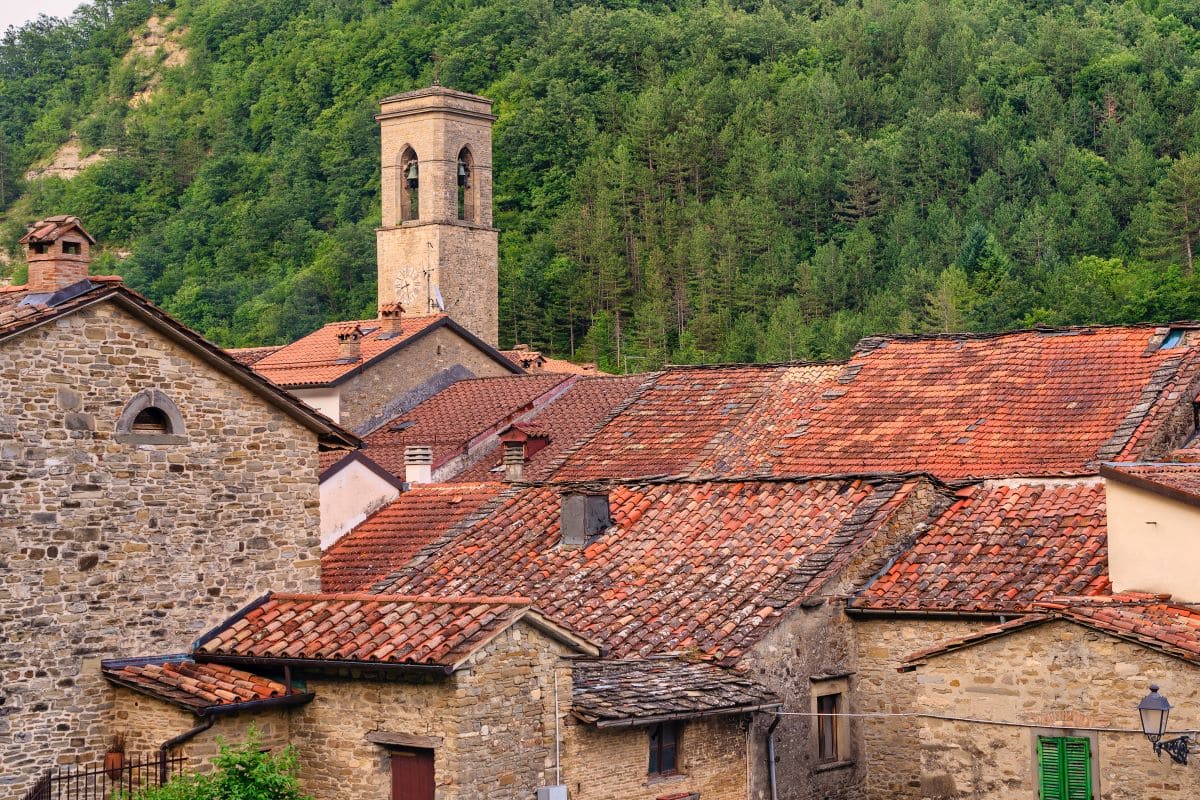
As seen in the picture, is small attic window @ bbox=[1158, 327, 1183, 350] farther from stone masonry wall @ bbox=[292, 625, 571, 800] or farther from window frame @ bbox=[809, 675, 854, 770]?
stone masonry wall @ bbox=[292, 625, 571, 800]

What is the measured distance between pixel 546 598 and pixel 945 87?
291ft

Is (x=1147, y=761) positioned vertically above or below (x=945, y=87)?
below

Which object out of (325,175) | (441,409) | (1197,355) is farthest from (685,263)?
(1197,355)

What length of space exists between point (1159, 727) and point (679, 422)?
44.5ft

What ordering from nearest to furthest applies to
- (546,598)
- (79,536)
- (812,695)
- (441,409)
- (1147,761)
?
(1147,761) < (79,536) < (812,695) < (546,598) < (441,409)

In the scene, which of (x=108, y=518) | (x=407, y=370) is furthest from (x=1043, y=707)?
(x=407, y=370)

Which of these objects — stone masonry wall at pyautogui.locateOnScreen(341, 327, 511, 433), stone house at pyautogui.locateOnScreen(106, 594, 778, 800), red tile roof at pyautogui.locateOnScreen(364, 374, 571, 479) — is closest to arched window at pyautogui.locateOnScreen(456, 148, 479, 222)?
stone masonry wall at pyautogui.locateOnScreen(341, 327, 511, 433)

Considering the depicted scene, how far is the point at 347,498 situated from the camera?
24578mm

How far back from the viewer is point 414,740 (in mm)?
14148

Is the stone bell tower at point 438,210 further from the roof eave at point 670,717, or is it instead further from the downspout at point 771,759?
the roof eave at point 670,717

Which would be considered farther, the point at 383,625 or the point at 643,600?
the point at 643,600

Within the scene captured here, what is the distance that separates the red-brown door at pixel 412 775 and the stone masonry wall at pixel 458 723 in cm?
11

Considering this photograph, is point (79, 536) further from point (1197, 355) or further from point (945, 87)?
point (945, 87)

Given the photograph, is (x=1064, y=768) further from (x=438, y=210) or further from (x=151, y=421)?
(x=438, y=210)
